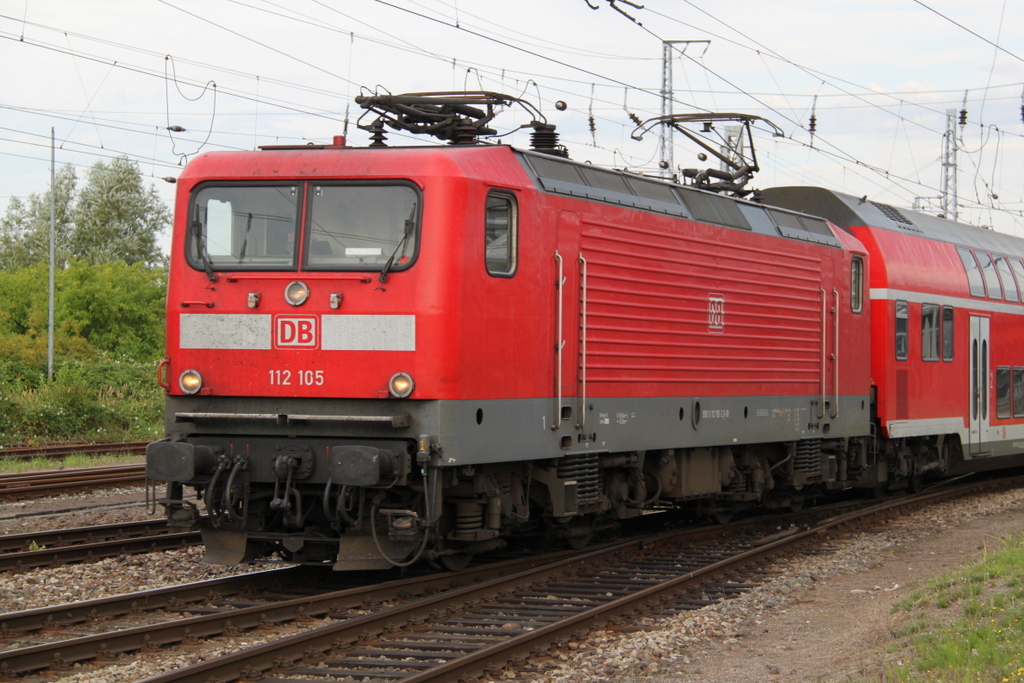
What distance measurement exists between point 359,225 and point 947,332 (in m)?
11.1

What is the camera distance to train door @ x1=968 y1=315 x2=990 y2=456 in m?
17.4

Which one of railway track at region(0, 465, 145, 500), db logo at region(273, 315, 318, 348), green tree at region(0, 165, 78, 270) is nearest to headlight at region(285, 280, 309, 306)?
db logo at region(273, 315, 318, 348)

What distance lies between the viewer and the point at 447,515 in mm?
9094

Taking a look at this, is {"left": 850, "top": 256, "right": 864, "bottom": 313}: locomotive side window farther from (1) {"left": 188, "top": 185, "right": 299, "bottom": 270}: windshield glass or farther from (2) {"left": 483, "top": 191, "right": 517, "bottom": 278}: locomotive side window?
(1) {"left": 188, "top": 185, "right": 299, "bottom": 270}: windshield glass

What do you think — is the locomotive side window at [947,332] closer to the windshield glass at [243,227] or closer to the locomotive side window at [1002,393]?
the locomotive side window at [1002,393]

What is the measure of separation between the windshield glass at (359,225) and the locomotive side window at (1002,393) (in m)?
12.7

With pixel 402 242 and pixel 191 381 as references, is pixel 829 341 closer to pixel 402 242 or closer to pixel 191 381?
pixel 402 242

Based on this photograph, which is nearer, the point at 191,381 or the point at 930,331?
the point at 191,381

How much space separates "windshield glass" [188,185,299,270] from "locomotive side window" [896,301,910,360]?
9.76 m

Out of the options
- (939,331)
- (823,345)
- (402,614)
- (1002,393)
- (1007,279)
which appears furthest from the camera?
(1007,279)

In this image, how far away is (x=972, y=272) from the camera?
17734mm

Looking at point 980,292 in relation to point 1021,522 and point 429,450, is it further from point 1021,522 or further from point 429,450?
point 429,450

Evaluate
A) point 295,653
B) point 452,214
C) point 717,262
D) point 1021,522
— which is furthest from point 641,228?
A: point 1021,522

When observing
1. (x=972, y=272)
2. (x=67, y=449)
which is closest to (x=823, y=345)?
A: (x=972, y=272)
